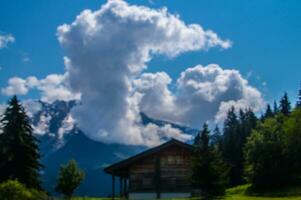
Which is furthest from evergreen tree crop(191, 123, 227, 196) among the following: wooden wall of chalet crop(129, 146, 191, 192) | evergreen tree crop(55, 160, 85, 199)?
evergreen tree crop(55, 160, 85, 199)

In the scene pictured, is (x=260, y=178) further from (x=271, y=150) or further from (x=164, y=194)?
(x=164, y=194)

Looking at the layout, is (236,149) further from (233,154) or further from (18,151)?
(18,151)

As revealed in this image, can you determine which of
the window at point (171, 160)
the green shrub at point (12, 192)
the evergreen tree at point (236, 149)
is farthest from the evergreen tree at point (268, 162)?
the green shrub at point (12, 192)

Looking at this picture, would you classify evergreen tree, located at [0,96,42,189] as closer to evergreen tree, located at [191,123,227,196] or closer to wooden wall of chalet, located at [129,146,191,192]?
wooden wall of chalet, located at [129,146,191,192]

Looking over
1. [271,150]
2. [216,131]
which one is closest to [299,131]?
[271,150]

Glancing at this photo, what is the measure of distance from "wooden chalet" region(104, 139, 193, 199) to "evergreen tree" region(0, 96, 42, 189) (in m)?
10.1

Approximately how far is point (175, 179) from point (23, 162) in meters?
18.0

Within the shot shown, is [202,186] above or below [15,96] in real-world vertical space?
below

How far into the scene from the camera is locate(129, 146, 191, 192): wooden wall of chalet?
198ft

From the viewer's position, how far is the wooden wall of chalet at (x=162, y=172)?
198ft

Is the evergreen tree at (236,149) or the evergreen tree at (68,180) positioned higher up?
the evergreen tree at (236,149)

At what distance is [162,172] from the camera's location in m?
60.5

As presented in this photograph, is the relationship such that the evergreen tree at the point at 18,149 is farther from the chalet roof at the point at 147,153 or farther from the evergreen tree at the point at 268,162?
the evergreen tree at the point at 268,162

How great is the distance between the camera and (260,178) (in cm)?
6988
